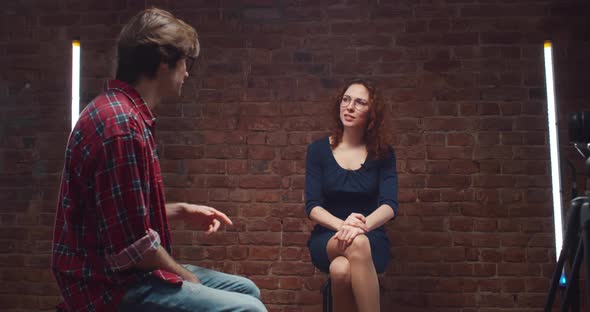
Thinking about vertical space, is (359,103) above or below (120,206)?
above

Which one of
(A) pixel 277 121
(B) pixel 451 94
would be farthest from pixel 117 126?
(B) pixel 451 94

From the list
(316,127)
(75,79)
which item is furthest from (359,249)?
(75,79)

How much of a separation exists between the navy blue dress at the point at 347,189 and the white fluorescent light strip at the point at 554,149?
107cm

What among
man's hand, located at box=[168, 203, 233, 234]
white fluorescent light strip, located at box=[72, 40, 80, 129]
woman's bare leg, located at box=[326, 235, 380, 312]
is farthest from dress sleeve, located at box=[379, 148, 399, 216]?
white fluorescent light strip, located at box=[72, 40, 80, 129]

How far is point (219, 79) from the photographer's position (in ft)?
9.56

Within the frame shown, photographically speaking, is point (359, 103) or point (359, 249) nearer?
point (359, 249)

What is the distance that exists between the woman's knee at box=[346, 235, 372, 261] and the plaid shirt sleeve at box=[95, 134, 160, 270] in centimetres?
115

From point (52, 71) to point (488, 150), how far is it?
273 cm

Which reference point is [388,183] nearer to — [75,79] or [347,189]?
[347,189]

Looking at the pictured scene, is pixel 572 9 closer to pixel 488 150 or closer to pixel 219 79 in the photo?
pixel 488 150

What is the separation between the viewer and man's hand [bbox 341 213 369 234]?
2137 millimetres

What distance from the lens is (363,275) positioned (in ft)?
6.78

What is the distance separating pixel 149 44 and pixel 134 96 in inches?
5.8

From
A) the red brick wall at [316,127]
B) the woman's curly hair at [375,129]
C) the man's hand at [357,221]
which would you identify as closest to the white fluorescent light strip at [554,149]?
the red brick wall at [316,127]
